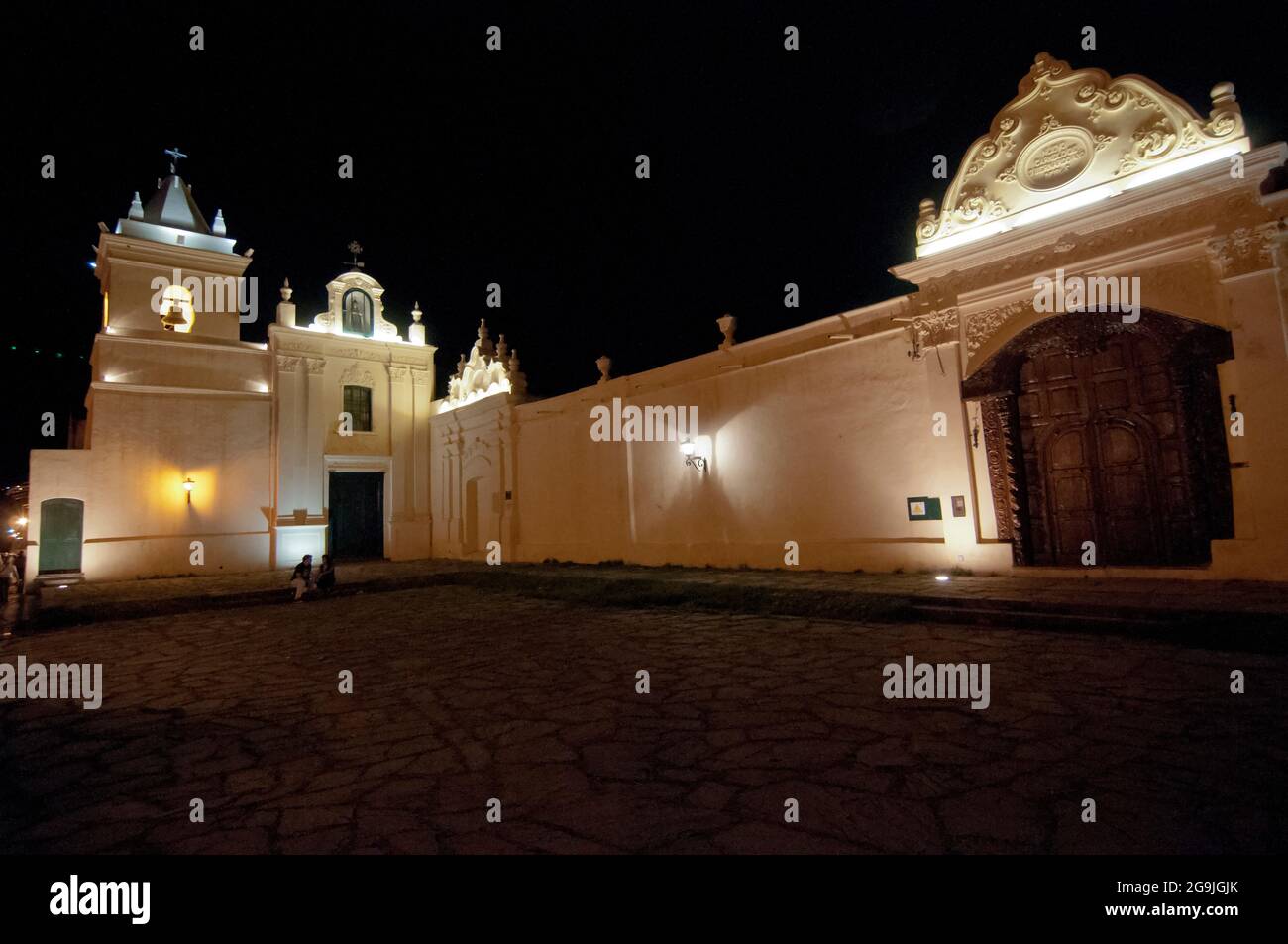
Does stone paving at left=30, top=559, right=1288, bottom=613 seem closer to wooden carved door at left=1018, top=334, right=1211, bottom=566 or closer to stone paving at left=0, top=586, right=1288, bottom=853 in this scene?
wooden carved door at left=1018, top=334, right=1211, bottom=566

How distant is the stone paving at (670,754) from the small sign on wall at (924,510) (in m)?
4.09

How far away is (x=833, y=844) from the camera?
101 inches

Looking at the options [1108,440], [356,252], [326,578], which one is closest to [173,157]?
[356,252]

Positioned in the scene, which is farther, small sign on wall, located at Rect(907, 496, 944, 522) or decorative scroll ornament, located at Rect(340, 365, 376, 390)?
decorative scroll ornament, located at Rect(340, 365, 376, 390)

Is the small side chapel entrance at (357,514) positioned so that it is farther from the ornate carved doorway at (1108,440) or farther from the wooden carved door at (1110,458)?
the wooden carved door at (1110,458)

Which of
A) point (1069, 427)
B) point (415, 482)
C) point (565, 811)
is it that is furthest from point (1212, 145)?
point (415, 482)

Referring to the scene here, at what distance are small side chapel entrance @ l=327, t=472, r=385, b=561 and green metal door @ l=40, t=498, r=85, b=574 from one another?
21.1 ft

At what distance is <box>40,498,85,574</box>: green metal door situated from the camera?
638 inches

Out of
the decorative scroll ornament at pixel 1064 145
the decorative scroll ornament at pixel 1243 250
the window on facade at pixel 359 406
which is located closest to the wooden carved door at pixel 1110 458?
the decorative scroll ornament at pixel 1243 250

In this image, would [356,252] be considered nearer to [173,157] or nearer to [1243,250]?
[173,157]

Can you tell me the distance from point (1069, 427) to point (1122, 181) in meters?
3.53

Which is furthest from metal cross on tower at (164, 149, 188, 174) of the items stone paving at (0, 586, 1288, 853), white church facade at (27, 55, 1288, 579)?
stone paving at (0, 586, 1288, 853)

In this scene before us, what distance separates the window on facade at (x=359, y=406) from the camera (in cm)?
2147

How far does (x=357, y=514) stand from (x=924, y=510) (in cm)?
1850
